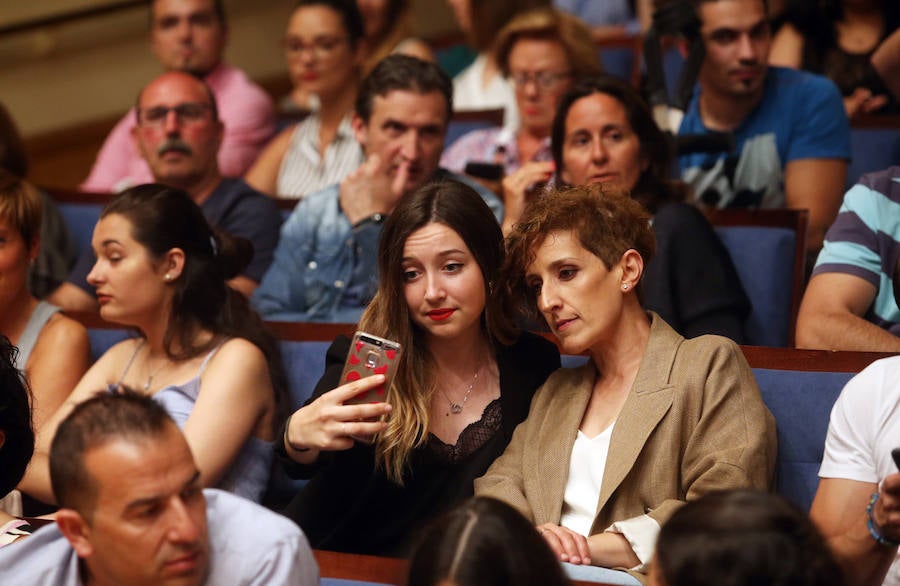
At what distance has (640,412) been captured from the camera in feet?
4.66

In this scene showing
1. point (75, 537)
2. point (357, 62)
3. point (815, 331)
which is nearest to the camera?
point (75, 537)

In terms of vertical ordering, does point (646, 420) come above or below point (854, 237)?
below

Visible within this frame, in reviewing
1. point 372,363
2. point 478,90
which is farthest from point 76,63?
point 372,363

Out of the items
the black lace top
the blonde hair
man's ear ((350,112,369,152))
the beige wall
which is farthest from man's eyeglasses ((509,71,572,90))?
the beige wall

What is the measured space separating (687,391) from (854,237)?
515mm

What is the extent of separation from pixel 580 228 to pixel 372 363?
0.31m

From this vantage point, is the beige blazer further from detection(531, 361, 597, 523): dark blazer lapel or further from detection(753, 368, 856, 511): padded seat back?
detection(753, 368, 856, 511): padded seat back

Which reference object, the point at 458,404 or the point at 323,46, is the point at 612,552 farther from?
the point at 323,46

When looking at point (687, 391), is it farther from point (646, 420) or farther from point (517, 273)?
point (517, 273)

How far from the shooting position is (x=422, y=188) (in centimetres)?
160

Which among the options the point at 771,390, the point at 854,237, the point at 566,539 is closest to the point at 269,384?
the point at 566,539

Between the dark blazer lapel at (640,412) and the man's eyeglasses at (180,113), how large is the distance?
137 centimetres

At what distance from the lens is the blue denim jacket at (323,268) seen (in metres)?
2.18

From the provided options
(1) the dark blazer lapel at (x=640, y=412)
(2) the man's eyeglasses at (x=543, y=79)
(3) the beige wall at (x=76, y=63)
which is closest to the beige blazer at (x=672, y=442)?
(1) the dark blazer lapel at (x=640, y=412)
